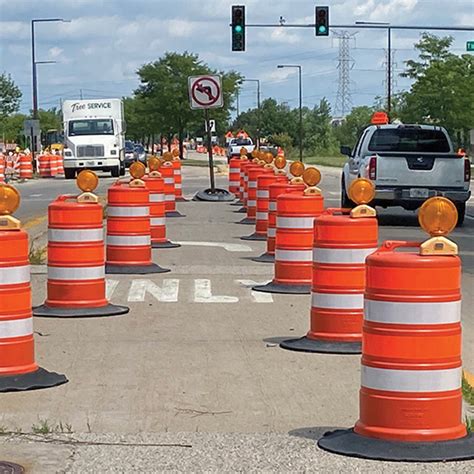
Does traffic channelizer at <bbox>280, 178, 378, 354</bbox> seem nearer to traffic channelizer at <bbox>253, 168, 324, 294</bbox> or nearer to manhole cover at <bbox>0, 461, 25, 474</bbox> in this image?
traffic channelizer at <bbox>253, 168, 324, 294</bbox>

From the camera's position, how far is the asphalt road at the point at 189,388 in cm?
621

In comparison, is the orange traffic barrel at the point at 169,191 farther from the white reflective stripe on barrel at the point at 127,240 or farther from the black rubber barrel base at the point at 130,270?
the white reflective stripe on barrel at the point at 127,240

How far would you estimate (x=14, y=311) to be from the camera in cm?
796

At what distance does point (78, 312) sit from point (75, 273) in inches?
14.3

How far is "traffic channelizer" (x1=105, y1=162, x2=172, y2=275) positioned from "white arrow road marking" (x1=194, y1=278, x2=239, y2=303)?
1.07m

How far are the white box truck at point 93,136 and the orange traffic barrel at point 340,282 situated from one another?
134 ft

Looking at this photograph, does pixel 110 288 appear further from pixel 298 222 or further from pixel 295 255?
pixel 298 222

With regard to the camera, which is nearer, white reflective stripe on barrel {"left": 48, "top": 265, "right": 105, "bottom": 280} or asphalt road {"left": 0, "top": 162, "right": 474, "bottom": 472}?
asphalt road {"left": 0, "top": 162, "right": 474, "bottom": 472}

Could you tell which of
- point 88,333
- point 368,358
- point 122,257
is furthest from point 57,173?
point 368,358

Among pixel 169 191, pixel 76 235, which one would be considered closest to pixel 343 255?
pixel 76 235

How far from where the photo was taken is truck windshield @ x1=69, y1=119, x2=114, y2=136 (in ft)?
165

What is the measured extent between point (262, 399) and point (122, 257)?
659 cm

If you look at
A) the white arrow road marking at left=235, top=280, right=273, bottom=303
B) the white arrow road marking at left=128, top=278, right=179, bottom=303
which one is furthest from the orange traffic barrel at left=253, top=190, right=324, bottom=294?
the white arrow road marking at left=128, top=278, right=179, bottom=303

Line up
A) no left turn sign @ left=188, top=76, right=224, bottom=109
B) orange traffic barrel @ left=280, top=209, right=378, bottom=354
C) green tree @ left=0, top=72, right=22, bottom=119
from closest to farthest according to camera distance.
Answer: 1. orange traffic barrel @ left=280, top=209, right=378, bottom=354
2. no left turn sign @ left=188, top=76, right=224, bottom=109
3. green tree @ left=0, top=72, right=22, bottom=119
